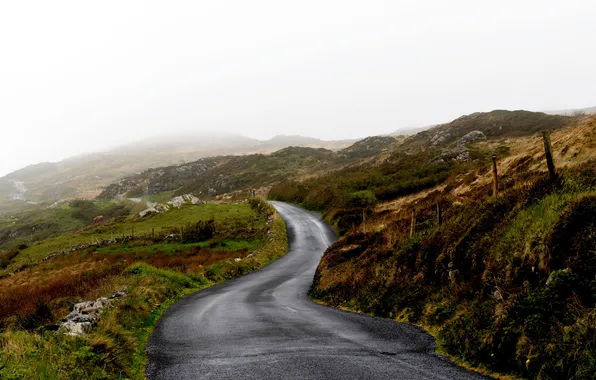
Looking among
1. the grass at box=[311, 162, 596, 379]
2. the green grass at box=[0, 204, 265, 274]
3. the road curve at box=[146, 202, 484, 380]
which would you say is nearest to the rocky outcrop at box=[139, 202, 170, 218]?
the green grass at box=[0, 204, 265, 274]

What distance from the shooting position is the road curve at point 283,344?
7.89 metres

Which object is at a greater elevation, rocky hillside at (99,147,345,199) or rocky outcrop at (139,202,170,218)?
rocky hillside at (99,147,345,199)

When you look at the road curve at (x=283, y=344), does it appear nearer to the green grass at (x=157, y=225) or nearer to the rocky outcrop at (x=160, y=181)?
the green grass at (x=157, y=225)

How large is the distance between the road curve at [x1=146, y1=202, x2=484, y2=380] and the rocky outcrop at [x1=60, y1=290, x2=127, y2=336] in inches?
74.1

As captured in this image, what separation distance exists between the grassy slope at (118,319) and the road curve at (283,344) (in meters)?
0.78

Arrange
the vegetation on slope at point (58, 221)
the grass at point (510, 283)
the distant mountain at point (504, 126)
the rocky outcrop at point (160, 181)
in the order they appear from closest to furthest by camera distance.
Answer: the grass at point (510, 283), the distant mountain at point (504, 126), the vegetation on slope at point (58, 221), the rocky outcrop at point (160, 181)

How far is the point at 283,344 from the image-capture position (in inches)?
397

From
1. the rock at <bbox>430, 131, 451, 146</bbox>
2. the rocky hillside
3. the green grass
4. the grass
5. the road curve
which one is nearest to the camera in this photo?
the grass

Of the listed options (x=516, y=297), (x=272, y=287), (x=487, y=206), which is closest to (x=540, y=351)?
(x=516, y=297)

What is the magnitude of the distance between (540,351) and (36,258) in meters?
54.0

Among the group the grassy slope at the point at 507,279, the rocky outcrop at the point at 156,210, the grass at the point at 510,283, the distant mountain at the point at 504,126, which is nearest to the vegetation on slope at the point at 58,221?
the rocky outcrop at the point at 156,210

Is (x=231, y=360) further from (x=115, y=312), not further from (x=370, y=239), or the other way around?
(x=370, y=239)

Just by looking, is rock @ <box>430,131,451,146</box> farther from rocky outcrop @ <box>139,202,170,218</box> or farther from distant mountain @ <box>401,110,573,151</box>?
rocky outcrop @ <box>139,202,170,218</box>

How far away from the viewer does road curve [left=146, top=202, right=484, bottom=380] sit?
7.89 m
